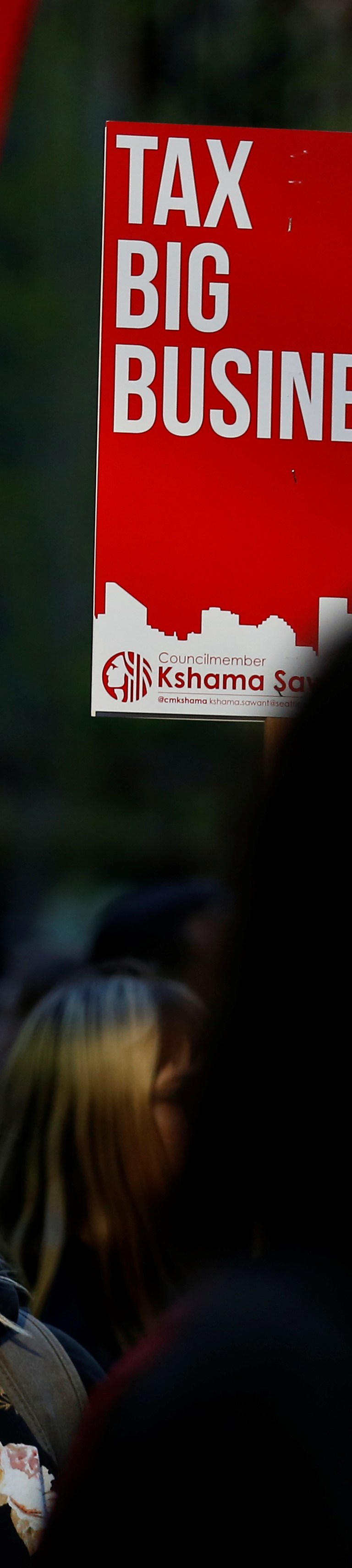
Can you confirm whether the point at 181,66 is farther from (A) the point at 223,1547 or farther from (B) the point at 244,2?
(A) the point at 223,1547

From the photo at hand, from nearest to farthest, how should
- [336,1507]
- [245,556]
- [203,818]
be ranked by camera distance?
[336,1507]
[245,556]
[203,818]

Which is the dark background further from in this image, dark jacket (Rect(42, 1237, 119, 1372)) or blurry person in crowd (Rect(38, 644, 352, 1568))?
blurry person in crowd (Rect(38, 644, 352, 1568))

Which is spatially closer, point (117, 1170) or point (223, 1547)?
point (223, 1547)

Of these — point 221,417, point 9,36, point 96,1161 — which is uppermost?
point 9,36

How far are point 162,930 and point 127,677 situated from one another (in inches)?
15.7

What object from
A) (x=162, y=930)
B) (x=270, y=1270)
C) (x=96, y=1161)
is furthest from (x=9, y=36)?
(x=270, y=1270)

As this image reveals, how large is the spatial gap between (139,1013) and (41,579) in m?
1.59

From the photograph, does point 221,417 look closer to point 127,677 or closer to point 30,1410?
point 127,677

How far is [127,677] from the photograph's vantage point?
1.51m

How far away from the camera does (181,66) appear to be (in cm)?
273

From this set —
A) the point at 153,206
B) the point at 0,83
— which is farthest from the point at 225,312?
the point at 0,83

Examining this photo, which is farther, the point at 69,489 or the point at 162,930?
the point at 69,489

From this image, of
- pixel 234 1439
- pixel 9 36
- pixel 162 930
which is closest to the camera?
pixel 234 1439

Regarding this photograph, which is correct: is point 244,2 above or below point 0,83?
above
